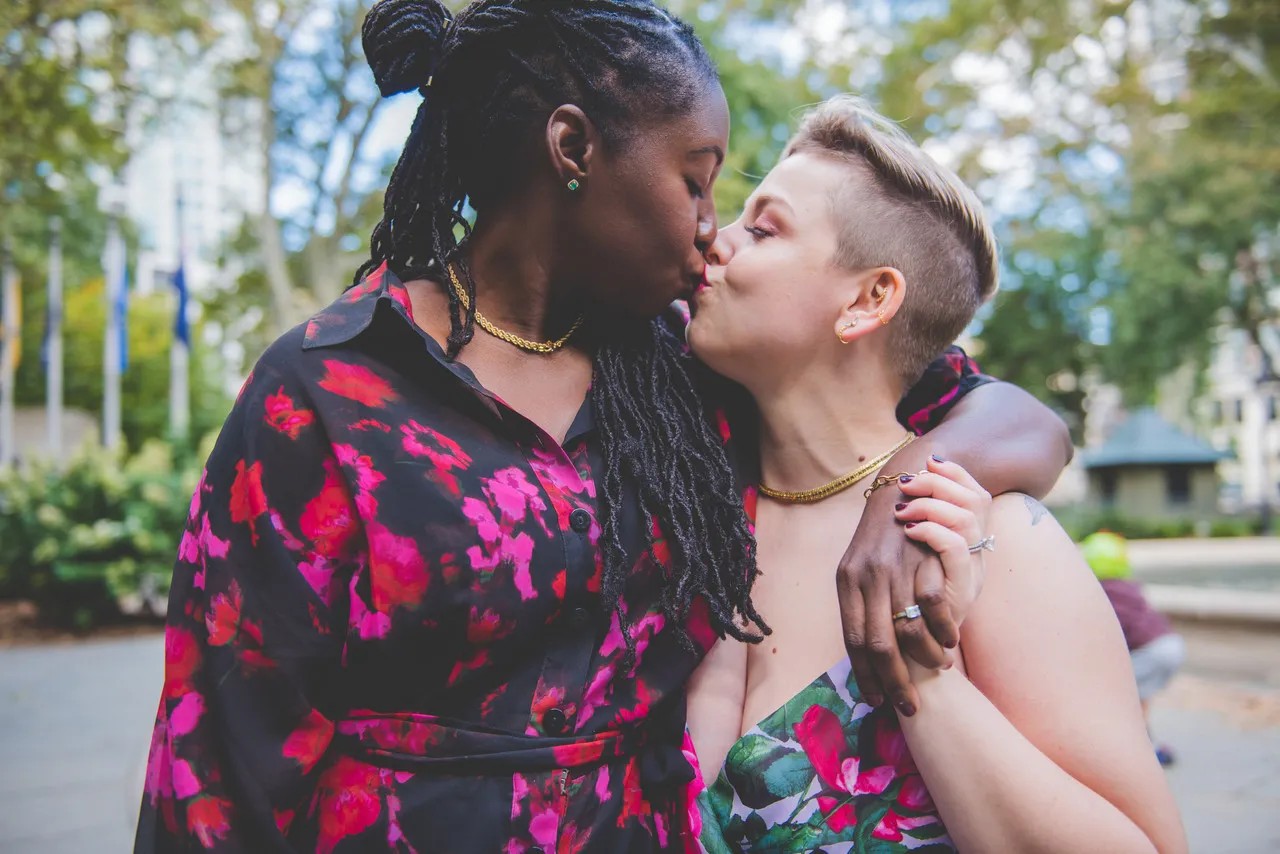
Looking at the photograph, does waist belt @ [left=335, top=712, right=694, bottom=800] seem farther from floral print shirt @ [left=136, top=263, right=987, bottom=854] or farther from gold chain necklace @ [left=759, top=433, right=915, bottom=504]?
gold chain necklace @ [left=759, top=433, right=915, bottom=504]

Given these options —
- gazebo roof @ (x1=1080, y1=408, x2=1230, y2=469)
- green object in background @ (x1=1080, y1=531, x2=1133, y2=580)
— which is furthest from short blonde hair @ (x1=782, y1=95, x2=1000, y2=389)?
gazebo roof @ (x1=1080, y1=408, x2=1230, y2=469)

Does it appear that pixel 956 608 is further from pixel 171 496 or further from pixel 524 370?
pixel 171 496

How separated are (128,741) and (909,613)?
21.0 ft

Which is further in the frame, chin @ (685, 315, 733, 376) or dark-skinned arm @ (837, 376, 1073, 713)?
chin @ (685, 315, 733, 376)

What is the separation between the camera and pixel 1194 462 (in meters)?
29.0

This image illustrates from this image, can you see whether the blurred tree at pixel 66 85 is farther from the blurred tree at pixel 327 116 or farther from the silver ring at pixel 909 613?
the silver ring at pixel 909 613

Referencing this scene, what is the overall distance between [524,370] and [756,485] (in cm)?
60

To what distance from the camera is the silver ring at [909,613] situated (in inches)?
59.4

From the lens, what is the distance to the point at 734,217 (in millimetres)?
10297

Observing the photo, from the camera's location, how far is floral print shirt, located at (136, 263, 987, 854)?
57.9 inches

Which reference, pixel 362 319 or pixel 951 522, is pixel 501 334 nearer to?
pixel 362 319

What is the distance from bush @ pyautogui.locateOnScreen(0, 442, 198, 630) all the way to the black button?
9.84 meters

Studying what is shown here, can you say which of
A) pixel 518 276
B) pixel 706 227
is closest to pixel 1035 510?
pixel 706 227

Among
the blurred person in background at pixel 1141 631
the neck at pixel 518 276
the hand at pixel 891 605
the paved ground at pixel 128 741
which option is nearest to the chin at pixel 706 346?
the neck at pixel 518 276
